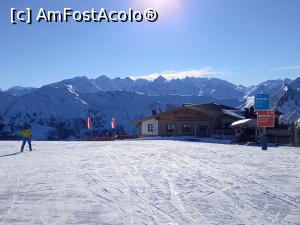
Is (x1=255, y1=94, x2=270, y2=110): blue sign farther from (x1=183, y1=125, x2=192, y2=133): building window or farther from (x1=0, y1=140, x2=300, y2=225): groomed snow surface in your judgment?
(x1=183, y1=125, x2=192, y2=133): building window

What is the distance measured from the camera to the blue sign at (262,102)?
26391mm

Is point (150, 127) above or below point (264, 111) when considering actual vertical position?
below

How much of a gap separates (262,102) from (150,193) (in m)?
17.4

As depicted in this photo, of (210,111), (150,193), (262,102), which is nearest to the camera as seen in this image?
(150,193)

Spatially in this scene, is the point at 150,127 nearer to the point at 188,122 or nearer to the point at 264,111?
the point at 188,122

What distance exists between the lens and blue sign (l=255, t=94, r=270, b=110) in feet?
86.6

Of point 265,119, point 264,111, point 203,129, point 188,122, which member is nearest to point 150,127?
point 188,122

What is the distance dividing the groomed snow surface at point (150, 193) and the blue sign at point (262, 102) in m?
9.87

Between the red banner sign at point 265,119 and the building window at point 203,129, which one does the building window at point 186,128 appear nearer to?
the building window at point 203,129

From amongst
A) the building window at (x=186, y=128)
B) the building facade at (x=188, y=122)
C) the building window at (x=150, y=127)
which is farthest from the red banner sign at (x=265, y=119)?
the building window at (x=150, y=127)

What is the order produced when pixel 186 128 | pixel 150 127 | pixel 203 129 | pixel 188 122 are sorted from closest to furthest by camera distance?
pixel 188 122 < pixel 186 128 < pixel 203 129 < pixel 150 127

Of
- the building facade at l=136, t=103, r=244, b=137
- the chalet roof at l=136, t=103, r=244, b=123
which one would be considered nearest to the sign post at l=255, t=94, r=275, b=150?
the building facade at l=136, t=103, r=244, b=137

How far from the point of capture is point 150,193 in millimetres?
10703

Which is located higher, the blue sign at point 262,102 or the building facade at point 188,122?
the blue sign at point 262,102
